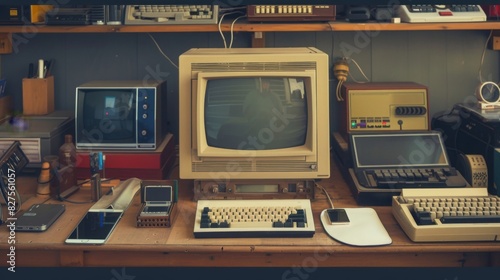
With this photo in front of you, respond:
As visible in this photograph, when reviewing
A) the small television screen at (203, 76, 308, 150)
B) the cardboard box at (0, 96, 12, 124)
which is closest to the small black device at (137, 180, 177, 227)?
the small television screen at (203, 76, 308, 150)

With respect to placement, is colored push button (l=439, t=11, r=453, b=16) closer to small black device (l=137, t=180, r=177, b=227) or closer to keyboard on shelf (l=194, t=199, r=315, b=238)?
keyboard on shelf (l=194, t=199, r=315, b=238)

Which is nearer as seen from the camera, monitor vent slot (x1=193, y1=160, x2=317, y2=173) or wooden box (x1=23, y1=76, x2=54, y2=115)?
monitor vent slot (x1=193, y1=160, x2=317, y2=173)

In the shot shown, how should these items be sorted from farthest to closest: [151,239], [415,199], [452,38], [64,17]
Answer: [452,38], [64,17], [415,199], [151,239]

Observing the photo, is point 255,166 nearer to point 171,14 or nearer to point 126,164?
point 126,164

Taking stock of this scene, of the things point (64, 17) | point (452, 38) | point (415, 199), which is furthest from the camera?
point (452, 38)

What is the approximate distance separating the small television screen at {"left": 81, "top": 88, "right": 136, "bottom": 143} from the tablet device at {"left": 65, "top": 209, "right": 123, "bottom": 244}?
403 mm

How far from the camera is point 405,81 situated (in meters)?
2.86

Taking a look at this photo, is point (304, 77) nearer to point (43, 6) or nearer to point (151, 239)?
point (151, 239)

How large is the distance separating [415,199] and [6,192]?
1359 millimetres

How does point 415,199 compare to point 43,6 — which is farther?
point 43,6

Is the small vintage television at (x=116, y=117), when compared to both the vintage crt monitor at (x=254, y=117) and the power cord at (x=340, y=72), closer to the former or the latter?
the vintage crt monitor at (x=254, y=117)

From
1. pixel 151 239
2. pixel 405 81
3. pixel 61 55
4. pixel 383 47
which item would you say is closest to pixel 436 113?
pixel 405 81

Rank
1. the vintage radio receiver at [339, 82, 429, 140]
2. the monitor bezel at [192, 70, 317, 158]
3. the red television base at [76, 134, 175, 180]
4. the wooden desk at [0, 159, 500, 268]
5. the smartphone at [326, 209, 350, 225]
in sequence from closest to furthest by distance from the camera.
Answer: the wooden desk at [0, 159, 500, 268] → the smartphone at [326, 209, 350, 225] → the monitor bezel at [192, 70, 317, 158] → the red television base at [76, 134, 175, 180] → the vintage radio receiver at [339, 82, 429, 140]

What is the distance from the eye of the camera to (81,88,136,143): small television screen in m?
2.46
